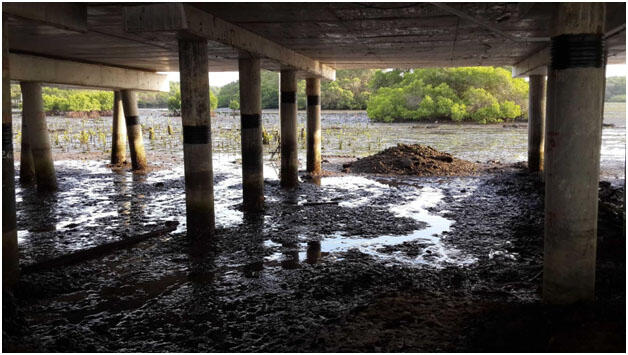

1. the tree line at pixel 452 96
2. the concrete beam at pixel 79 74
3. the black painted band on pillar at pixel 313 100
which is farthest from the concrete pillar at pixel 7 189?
the tree line at pixel 452 96

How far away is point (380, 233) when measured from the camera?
11.3 meters

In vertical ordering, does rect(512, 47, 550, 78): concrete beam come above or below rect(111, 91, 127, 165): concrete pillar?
above

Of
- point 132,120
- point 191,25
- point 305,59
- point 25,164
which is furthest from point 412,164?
point 25,164

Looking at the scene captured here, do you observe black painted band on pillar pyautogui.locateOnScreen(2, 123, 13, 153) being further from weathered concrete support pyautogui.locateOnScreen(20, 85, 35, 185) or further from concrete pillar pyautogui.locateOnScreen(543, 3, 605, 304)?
weathered concrete support pyautogui.locateOnScreen(20, 85, 35, 185)

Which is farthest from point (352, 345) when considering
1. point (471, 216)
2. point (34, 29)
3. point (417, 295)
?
point (34, 29)

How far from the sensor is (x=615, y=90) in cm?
13825

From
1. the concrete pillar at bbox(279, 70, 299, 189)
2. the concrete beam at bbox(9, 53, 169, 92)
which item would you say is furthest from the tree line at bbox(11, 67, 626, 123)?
the concrete pillar at bbox(279, 70, 299, 189)

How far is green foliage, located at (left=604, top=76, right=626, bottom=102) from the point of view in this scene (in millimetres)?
127675

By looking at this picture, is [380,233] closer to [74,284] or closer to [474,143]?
[74,284]

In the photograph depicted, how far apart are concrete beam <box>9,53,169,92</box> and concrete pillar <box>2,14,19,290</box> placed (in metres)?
8.35

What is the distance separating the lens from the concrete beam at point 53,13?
7812 mm

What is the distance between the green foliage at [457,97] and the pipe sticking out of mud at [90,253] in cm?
4268

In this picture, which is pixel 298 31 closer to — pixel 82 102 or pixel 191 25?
pixel 191 25

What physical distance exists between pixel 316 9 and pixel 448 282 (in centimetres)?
487
